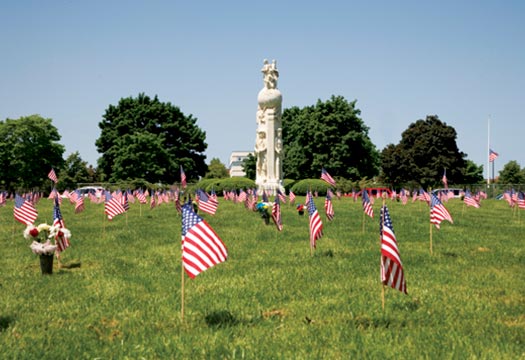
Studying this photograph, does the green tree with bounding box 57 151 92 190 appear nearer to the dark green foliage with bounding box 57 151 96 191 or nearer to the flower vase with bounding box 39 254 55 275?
the dark green foliage with bounding box 57 151 96 191

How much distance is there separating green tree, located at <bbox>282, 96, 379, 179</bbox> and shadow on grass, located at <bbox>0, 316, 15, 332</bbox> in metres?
54.2

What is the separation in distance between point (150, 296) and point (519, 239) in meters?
13.0

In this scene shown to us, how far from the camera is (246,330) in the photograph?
23.5ft

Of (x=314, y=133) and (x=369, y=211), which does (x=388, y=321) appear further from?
(x=314, y=133)

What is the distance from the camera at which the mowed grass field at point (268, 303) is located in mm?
6457

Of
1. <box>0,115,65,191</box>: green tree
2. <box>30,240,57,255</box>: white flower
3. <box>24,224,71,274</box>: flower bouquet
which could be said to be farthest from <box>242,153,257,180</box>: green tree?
<box>30,240,57,255</box>: white flower

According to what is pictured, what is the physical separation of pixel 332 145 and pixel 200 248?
55331 mm

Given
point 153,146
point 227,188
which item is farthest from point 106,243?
point 153,146

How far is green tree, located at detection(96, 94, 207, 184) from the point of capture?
6181 centimetres

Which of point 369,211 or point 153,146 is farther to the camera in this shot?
point 153,146

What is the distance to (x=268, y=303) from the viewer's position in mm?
8594

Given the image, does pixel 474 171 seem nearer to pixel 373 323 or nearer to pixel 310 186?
pixel 310 186

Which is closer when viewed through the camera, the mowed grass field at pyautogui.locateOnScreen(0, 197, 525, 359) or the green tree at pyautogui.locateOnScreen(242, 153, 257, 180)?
the mowed grass field at pyautogui.locateOnScreen(0, 197, 525, 359)

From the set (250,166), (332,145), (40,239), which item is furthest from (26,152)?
(40,239)
